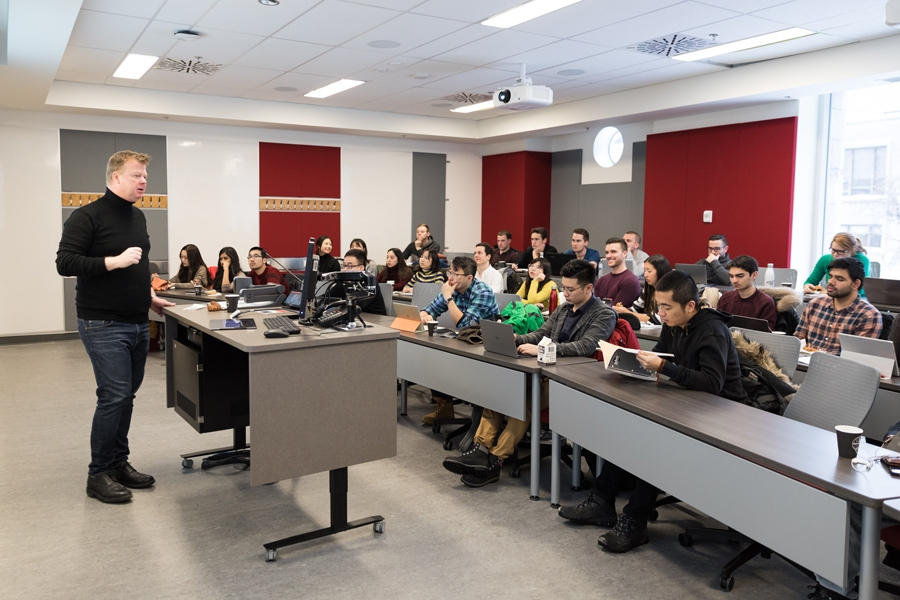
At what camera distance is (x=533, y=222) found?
11773mm

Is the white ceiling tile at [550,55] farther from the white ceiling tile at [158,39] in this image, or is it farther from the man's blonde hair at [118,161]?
the man's blonde hair at [118,161]

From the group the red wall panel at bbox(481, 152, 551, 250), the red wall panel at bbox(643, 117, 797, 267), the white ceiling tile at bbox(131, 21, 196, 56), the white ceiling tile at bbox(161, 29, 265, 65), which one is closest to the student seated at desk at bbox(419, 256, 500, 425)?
the white ceiling tile at bbox(161, 29, 265, 65)

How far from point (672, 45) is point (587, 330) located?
147 inches

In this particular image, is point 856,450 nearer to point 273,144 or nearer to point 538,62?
point 538,62

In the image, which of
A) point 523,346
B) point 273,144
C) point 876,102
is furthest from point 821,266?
point 273,144

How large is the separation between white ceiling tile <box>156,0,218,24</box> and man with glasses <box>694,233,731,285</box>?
18.6 feet

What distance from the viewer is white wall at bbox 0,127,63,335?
28.9 feet

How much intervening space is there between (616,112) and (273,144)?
16.8 ft

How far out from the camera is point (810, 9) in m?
5.30

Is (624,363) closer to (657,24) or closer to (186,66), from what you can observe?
(657,24)

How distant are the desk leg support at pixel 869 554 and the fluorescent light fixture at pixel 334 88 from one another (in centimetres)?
740

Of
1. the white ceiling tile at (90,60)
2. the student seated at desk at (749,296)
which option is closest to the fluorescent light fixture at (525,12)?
the student seated at desk at (749,296)

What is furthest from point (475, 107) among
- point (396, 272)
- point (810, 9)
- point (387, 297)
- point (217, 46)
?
point (810, 9)

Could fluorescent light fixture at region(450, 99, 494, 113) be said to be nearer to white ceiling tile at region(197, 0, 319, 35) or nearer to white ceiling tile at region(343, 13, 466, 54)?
white ceiling tile at region(343, 13, 466, 54)
